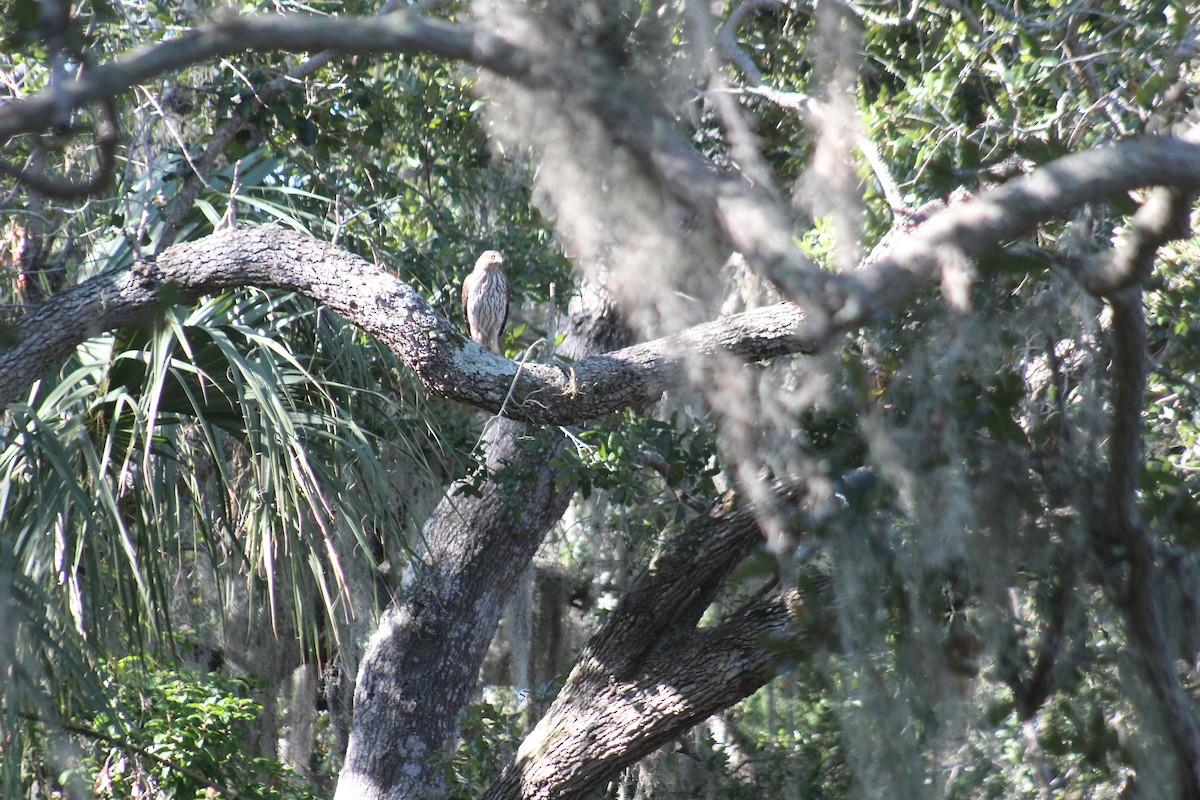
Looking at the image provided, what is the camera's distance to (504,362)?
3.05 meters

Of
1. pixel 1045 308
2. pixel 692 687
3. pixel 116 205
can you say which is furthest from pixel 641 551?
pixel 1045 308

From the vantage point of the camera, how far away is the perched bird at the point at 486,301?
4.43 meters

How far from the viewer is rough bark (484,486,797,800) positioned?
354cm

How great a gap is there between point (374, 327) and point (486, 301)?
148cm

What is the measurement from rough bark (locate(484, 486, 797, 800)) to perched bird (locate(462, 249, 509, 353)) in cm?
120

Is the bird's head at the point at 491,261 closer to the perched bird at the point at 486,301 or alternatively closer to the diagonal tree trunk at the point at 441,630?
the perched bird at the point at 486,301

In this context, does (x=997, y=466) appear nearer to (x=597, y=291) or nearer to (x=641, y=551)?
(x=597, y=291)

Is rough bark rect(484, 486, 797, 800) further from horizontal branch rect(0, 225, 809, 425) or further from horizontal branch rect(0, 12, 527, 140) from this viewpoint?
horizontal branch rect(0, 12, 527, 140)

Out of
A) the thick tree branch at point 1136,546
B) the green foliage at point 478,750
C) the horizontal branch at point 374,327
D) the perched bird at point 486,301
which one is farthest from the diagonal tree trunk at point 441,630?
the thick tree branch at point 1136,546

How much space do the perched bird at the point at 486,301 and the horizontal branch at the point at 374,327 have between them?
1.29 meters

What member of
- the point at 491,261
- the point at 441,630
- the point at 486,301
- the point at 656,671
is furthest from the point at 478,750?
the point at 491,261

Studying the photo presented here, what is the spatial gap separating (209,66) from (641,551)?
117 inches

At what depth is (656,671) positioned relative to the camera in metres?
3.65

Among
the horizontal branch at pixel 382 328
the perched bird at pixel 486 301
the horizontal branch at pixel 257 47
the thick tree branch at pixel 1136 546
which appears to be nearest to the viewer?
the horizontal branch at pixel 257 47
